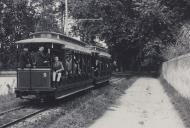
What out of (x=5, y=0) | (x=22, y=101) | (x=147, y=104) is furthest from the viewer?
(x=5, y=0)

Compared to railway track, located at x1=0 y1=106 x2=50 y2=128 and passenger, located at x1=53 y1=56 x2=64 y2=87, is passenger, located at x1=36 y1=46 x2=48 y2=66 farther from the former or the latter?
railway track, located at x1=0 y1=106 x2=50 y2=128

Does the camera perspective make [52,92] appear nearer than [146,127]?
No

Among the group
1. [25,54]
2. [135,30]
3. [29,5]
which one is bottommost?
[25,54]

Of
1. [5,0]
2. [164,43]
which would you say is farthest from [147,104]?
[5,0]

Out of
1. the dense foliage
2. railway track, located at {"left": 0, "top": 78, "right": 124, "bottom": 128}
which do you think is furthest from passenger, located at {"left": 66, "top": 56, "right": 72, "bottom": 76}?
the dense foliage

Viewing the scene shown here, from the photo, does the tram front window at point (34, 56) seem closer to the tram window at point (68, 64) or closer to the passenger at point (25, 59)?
the passenger at point (25, 59)

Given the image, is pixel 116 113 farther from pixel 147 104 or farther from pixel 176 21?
pixel 176 21

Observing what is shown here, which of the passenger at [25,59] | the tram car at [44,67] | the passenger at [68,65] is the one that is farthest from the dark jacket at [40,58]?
the passenger at [68,65]

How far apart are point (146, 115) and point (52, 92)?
3559 mm

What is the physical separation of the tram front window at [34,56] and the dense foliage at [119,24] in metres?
24.9

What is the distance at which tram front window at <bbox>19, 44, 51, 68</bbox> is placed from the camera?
1573 centimetres

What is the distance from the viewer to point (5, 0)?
183ft

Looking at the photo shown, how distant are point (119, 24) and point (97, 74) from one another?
2243 centimetres

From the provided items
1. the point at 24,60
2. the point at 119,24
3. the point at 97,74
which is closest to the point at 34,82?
the point at 24,60
